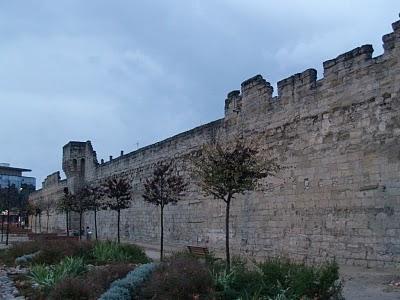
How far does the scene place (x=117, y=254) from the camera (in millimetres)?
14852

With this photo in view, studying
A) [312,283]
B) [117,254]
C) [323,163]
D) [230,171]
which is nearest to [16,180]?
[117,254]

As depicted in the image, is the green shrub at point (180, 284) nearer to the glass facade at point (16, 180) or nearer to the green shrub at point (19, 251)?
the green shrub at point (19, 251)

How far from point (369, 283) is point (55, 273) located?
6.36 meters

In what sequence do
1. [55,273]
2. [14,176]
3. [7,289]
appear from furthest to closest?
[14,176], [7,289], [55,273]

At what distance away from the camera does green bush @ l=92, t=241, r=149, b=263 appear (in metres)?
14.3

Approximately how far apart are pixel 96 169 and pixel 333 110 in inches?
1047

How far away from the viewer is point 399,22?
41.1 ft

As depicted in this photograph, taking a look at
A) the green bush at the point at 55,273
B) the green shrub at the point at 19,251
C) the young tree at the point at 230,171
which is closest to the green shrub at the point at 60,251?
the green shrub at the point at 19,251

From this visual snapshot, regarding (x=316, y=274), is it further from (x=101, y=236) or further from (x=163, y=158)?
(x=101, y=236)

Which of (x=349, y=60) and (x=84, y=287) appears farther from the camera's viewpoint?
(x=349, y=60)

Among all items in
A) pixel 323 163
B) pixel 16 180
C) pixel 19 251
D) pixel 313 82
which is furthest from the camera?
pixel 16 180

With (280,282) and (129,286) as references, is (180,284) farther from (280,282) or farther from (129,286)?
(280,282)

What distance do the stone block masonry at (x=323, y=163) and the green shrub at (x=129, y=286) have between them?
628 centimetres

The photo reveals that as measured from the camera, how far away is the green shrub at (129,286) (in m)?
7.89
